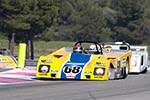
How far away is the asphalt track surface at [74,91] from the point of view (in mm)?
13516

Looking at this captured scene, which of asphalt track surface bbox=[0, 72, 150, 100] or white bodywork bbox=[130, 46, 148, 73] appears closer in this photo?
asphalt track surface bbox=[0, 72, 150, 100]

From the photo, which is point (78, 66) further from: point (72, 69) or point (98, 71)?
point (98, 71)

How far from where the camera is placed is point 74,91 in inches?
591

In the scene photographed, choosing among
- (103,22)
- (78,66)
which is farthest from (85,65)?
(103,22)

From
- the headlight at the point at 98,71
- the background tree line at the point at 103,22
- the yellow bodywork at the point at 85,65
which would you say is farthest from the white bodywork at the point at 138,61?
the background tree line at the point at 103,22

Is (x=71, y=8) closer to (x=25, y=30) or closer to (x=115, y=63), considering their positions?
(x=25, y=30)

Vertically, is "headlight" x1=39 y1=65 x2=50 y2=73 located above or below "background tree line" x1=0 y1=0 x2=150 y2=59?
below

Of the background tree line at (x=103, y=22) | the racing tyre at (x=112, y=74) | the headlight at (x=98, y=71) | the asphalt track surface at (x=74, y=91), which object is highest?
the background tree line at (x=103, y=22)

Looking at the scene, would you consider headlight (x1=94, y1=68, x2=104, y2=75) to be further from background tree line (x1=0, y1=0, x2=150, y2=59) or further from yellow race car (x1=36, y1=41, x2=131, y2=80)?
background tree line (x1=0, y1=0, x2=150, y2=59)

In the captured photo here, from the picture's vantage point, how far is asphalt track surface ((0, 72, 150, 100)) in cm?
1352

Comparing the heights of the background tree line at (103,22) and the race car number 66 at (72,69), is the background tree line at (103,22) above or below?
above

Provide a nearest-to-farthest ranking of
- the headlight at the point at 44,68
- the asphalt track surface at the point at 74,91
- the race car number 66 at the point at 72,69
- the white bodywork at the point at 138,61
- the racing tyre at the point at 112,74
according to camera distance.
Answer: the asphalt track surface at the point at 74,91
the race car number 66 at the point at 72,69
the headlight at the point at 44,68
the racing tyre at the point at 112,74
the white bodywork at the point at 138,61

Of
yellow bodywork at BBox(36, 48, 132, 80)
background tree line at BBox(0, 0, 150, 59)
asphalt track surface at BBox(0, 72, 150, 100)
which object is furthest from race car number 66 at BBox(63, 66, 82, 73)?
background tree line at BBox(0, 0, 150, 59)

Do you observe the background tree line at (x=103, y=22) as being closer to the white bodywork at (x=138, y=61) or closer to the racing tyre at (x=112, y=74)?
the white bodywork at (x=138, y=61)
